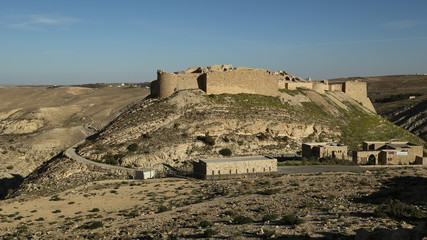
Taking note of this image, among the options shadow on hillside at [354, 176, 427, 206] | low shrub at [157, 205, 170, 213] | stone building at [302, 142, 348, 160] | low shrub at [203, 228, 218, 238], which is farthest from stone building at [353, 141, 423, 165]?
low shrub at [203, 228, 218, 238]

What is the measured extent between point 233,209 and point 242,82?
27.6 metres

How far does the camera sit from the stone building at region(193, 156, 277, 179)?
3086cm

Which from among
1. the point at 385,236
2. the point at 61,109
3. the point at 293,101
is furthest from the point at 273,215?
the point at 61,109

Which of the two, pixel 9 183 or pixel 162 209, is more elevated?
pixel 162 209

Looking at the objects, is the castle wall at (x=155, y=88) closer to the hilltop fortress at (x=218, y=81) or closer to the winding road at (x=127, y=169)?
the hilltop fortress at (x=218, y=81)

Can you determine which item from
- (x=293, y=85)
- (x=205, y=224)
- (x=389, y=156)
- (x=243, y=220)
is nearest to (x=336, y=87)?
(x=293, y=85)

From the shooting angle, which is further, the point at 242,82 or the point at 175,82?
the point at 242,82

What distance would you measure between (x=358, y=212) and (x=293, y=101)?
3257 centimetres

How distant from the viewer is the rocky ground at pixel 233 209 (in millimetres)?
14906

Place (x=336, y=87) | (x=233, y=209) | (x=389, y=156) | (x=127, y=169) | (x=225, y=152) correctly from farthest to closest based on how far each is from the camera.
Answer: (x=336, y=87) → (x=225, y=152) → (x=389, y=156) → (x=127, y=169) → (x=233, y=209)

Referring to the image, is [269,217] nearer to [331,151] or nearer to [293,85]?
[331,151]

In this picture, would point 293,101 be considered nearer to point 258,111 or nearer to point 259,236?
point 258,111

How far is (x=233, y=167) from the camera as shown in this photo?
103 feet

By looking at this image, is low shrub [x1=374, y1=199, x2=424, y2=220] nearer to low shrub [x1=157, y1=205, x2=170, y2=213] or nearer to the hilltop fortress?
low shrub [x1=157, y1=205, x2=170, y2=213]
